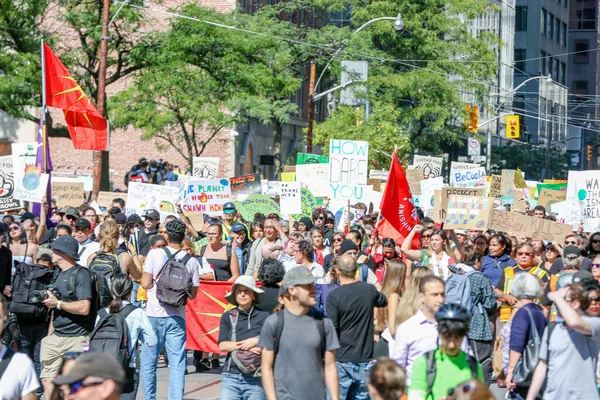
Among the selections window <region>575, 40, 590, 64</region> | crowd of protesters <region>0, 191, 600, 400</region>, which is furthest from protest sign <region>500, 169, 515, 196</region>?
window <region>575, 40, 590, 64</region>

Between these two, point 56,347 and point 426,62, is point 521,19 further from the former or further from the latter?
point 56,347

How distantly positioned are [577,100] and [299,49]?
268 ft

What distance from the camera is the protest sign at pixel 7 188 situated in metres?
17.0

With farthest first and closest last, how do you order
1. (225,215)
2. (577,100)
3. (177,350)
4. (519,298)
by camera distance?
(577,100) → (225,215) → (177,350) → (519,298)

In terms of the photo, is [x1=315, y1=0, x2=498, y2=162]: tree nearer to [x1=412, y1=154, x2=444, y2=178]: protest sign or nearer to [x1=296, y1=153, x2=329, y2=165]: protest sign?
[x1=412, y1=154, x2=444, y2=178]: protest sign

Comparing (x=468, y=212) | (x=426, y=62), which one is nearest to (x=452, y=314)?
(x=468, y=212)

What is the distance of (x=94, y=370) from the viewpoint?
4738mm

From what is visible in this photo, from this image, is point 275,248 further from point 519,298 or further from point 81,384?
point 81,384

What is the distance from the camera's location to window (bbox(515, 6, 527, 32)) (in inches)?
3765

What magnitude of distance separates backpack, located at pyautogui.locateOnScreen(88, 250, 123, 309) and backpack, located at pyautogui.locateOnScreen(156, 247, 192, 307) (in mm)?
404

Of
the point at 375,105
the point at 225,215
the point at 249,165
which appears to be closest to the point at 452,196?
the point at 225,215

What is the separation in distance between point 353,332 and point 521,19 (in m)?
90.5

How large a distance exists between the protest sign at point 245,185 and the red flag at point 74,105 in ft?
12.0

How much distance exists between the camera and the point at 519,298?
8.37m
